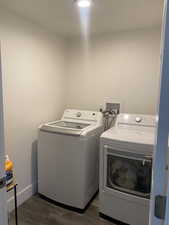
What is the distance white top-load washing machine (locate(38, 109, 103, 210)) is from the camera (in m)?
2.09

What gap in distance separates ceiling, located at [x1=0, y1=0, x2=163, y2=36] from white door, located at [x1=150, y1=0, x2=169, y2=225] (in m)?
1.32

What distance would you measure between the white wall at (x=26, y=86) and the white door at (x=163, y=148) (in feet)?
5.75

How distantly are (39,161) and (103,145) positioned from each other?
2.97 feet

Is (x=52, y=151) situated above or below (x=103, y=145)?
below

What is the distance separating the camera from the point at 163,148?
61cm

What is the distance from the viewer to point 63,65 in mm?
2963

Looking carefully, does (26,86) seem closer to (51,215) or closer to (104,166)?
(104,166)

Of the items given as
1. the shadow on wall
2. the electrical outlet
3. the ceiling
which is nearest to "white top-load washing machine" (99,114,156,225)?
the electrical outlet

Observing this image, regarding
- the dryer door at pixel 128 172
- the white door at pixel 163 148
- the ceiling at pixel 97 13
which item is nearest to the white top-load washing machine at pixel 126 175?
the dryer door at pixel 128 172

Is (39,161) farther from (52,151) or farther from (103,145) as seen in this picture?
(103,145)

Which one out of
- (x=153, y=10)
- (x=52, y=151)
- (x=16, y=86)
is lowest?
(x=52, y=151)

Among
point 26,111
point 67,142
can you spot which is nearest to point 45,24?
point 26,111

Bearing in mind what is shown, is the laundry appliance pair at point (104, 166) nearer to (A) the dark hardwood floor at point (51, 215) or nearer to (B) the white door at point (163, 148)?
(A) the dark hardwood floor at point (51, 215)

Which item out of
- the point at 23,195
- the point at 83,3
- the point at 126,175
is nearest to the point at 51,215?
the point at 23,195
